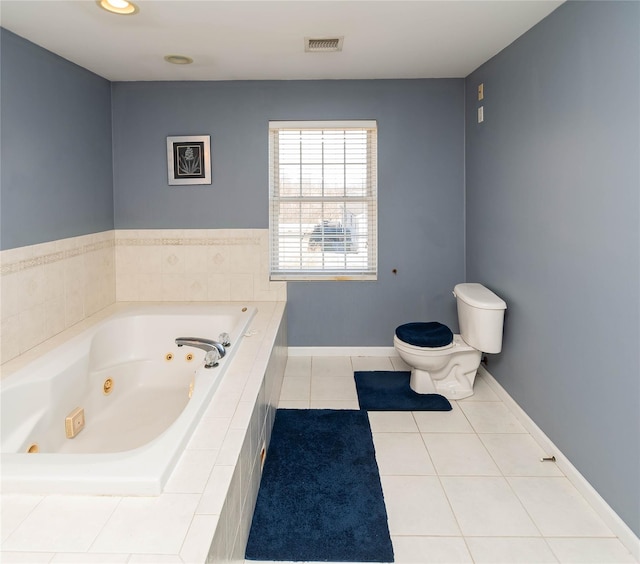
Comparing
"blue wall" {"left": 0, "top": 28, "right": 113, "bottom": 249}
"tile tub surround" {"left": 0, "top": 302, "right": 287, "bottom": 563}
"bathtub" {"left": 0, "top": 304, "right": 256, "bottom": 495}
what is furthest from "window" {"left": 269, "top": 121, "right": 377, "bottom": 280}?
"tile tub surround" {"left": 0, "top": 302, "right": 287, "bottom": 563}

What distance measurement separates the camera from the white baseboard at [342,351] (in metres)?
4.22

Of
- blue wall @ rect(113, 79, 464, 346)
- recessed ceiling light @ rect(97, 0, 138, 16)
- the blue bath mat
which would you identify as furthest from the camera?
blue wall @ rect(113, 79, 464, 346)

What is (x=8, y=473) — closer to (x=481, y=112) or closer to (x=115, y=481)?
(x=115, y=481)

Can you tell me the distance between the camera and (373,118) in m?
4.01

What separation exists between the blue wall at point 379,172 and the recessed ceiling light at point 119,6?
5.12 ft

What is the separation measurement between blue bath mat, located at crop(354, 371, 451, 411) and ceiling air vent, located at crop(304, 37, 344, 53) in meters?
2.28

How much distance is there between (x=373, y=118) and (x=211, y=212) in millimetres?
1539

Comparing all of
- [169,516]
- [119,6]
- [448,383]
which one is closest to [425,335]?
[448,383]

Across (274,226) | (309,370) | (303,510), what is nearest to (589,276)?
(303,510)

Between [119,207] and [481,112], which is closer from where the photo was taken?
[481,112]

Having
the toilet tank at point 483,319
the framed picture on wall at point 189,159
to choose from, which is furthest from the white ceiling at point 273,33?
the toilet tank at point 483,319

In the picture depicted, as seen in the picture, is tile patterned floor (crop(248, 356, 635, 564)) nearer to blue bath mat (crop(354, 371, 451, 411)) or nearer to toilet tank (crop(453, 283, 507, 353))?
blue bath mat (crop(354, 371, 451, 411))

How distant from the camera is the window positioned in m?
4.06

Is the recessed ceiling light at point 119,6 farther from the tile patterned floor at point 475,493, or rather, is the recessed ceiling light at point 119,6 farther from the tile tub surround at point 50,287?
the tile patterned floor at point 475,493
